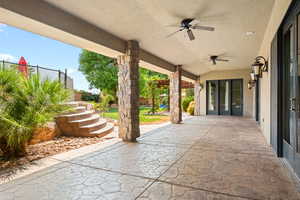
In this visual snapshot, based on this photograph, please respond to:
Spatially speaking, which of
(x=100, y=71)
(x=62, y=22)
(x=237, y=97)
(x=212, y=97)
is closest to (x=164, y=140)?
(x=62, y=22)

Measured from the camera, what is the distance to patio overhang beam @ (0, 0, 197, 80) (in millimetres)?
2398

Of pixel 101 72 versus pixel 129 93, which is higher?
pixel 101 72

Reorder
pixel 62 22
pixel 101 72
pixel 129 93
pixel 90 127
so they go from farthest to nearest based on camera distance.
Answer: pixel 101 72
pixel 90 127
pixel 129 93
pixel 62 22

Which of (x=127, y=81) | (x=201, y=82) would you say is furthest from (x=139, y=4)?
(x=201, y=82)

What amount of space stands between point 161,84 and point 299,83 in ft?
33.2

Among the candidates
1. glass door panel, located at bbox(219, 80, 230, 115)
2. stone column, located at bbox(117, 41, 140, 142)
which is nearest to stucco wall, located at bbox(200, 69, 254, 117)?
glass door panel, located at bbox(219, 80, 230, 115)

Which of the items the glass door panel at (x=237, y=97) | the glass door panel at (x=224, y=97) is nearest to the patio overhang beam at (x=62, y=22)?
the glass door panel at (x=224, y=97)

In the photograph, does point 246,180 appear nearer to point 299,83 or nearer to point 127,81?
point 299,83

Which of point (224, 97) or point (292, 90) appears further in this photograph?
point (224, 97)

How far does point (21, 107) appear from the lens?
321cm

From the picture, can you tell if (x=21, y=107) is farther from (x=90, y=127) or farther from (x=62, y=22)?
(x=90, y=127)

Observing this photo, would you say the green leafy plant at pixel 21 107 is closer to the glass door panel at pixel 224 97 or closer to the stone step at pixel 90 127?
the stone step at pixel 90 127

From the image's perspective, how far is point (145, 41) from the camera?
15.3 feet

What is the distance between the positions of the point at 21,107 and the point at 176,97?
5.82 meters
